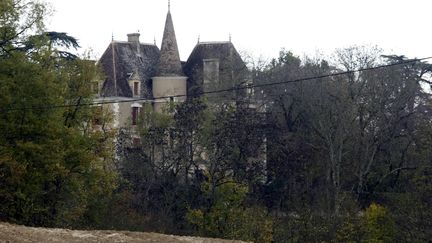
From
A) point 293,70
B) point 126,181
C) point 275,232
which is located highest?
point 293,70

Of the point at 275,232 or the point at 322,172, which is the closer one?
the point at 275,232

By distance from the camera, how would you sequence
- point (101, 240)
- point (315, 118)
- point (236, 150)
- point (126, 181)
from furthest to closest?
point (315, 118)
point (236, 150)
point (126, 181)
point (101, 240)

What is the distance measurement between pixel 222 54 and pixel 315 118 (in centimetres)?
861

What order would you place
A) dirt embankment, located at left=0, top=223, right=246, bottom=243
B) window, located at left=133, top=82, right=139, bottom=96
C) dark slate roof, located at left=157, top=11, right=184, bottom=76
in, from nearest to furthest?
dirt embankment, located at left=0, top=223, right=246, bottom=243 < window, located at left=133, top=82, right=139, bottom=96 < dark slate roof, located at left=157, top=11, right=184, bottom=76

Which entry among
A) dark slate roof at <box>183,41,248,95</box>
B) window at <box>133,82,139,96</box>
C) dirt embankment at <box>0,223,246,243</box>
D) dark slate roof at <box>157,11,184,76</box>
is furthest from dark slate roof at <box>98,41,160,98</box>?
dirt embankment at <box>0,223,246,243</box>

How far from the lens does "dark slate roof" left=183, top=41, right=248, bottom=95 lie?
4606 centimetres

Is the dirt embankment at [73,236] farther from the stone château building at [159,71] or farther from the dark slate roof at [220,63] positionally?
the stone château building at [159,71]

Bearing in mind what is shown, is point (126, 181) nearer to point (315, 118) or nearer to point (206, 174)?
point (206, 174)

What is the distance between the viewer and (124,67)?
48375 millimetres

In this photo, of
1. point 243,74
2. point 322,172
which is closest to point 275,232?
point 322,172

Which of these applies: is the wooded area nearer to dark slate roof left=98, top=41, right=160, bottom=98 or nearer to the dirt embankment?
dark slate roof left=98, top=41, right=160, bottom=98

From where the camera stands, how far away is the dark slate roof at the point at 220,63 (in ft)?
151

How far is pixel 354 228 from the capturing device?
1422 inches

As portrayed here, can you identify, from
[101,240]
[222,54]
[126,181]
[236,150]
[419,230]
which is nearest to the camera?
[101,240]
